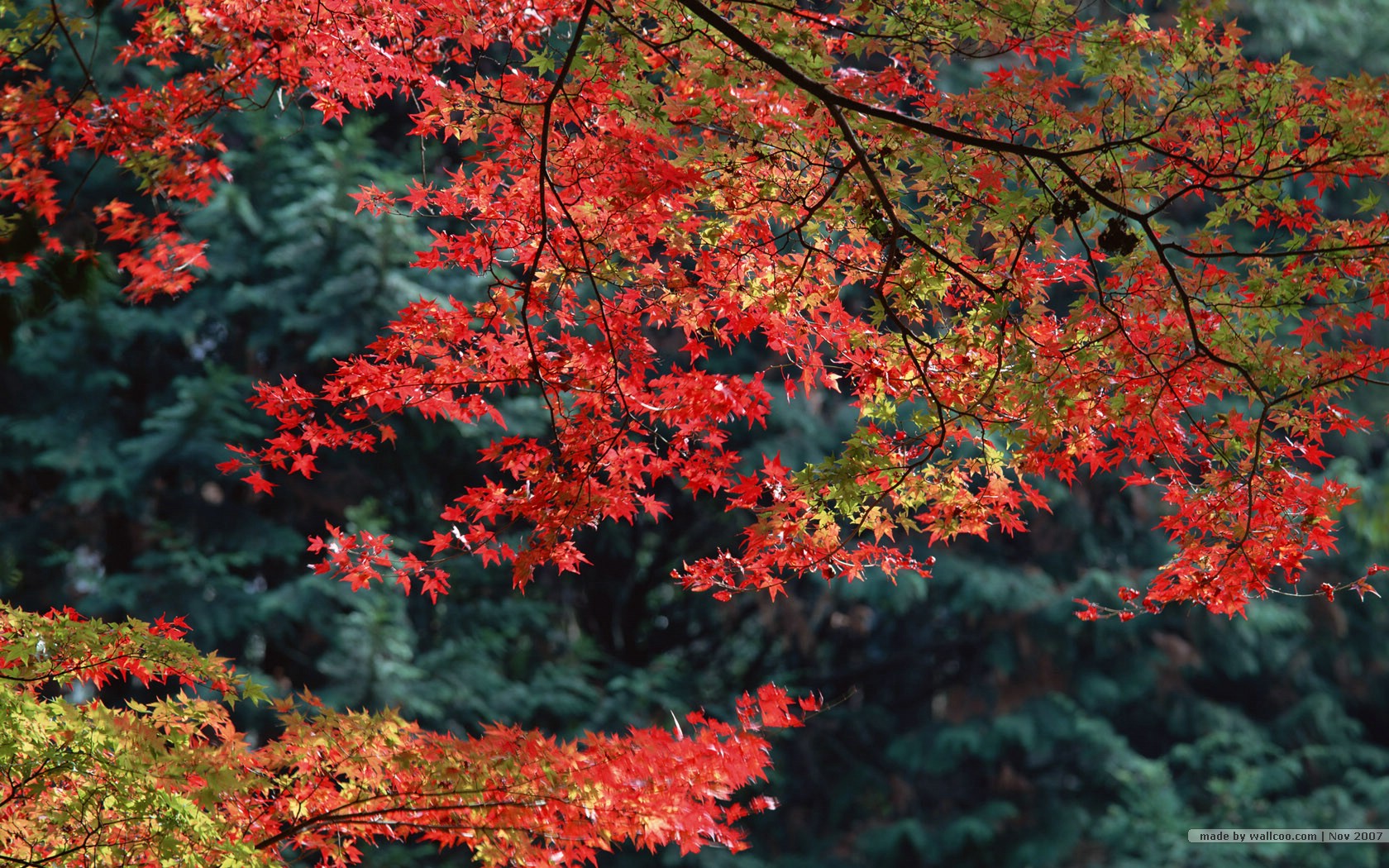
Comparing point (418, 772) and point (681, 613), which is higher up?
point (681, 613)

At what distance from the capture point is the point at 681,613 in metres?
9.95

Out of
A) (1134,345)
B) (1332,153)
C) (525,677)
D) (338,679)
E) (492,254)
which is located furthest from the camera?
(525,677)

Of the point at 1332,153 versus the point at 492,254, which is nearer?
the point at 1332,153

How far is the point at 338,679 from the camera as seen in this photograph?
727cm

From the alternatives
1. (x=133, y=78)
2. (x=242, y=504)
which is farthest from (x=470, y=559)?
(x=133, y=78)

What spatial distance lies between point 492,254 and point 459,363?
0.33 meters

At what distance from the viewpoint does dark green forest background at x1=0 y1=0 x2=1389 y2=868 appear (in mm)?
7488

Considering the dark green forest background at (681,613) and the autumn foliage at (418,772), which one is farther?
the dark green forest background at (681,613)

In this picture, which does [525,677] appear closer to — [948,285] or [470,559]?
[470,559]

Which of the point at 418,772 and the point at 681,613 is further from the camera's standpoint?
the point at 681,613

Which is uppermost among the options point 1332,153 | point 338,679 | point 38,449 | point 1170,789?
point 1332,153

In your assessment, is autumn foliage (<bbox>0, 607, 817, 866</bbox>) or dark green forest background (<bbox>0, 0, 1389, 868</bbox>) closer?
autumn foliage (<bbox>0, 607, 817, 866</bbox>)

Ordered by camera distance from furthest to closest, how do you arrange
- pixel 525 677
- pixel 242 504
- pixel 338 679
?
pixel 525 677, pixel 242 504, pixel 338 679

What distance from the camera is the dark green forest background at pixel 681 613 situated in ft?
24.6
